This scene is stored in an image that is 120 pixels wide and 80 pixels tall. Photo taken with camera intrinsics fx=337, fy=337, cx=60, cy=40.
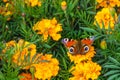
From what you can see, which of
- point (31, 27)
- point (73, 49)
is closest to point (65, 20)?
point (31, 27)

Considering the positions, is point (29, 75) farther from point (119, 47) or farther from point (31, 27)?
point (119, 47)

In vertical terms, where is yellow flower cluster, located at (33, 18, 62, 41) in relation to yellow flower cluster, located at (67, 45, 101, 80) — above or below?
above

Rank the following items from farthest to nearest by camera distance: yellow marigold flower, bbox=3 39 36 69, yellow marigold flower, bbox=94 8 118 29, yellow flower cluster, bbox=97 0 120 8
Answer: yellow flower cluster, bbox=97 0 120 8 → yellow marigold flower, bbox=94 8 118 29 → yellow marigold flower, bbox=3 39 36 69

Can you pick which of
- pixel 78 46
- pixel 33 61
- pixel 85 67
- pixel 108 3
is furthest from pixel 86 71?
pixel 108 3

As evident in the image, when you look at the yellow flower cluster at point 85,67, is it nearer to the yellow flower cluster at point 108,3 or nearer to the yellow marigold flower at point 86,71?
the yellow marigold flower at point 86,71

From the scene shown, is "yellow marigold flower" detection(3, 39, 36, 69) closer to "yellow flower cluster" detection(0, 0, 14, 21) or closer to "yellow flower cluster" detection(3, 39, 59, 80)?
"yellow flower cluster" detection(3, 39, 59, 80)

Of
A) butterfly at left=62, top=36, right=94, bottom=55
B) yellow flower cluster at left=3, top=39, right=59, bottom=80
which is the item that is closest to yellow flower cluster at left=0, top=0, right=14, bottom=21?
yellow flower cluster at left=3, top=39, right=59, bottom=80

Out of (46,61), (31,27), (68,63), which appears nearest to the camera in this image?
(46,61)
